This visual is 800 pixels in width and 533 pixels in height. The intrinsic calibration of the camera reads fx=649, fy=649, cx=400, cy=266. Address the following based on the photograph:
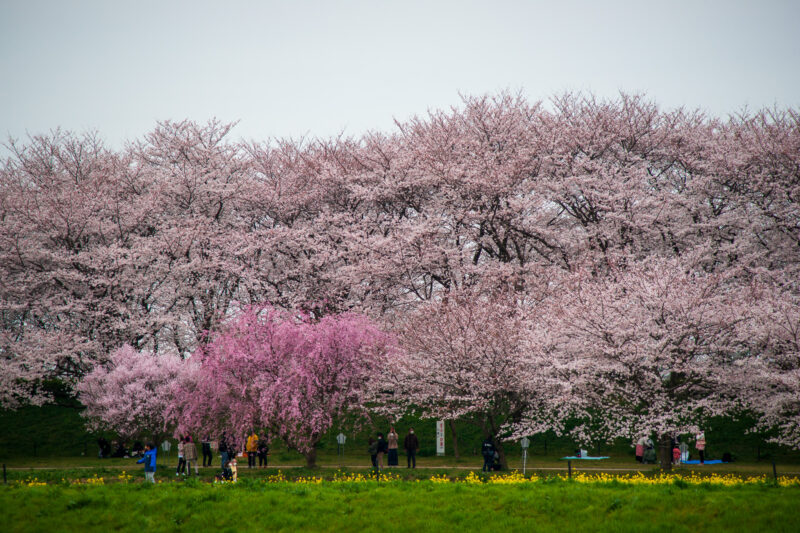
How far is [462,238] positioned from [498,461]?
16.6 m

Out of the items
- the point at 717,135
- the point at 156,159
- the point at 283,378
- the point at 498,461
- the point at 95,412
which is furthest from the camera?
the point at 156,159

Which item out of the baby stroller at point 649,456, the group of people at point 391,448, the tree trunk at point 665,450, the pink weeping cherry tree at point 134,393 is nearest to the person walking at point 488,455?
the group of people at point 391,448

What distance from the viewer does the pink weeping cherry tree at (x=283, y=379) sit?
25.9 metres

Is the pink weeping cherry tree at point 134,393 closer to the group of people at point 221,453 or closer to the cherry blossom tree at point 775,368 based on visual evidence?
the group of people at point 221,453

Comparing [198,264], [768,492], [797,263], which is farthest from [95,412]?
[797,263]

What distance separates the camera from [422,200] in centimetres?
4006

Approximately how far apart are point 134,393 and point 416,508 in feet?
72.9

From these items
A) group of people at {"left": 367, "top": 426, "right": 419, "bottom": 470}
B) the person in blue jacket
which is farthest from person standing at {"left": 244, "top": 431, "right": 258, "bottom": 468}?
the person in blue jacket

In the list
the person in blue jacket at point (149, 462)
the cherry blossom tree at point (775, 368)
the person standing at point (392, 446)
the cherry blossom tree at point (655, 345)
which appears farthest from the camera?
the person standing at point (392, 446)

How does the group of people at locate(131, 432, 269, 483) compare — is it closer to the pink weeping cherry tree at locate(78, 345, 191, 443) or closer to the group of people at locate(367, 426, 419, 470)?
the pink weeping cherry tree at locate(78, 345, 191, 443)

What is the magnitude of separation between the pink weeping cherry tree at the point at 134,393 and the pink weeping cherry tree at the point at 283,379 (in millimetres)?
3879

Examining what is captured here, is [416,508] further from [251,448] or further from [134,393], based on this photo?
[134,393]

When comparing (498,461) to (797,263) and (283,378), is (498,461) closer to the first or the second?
(283,378)

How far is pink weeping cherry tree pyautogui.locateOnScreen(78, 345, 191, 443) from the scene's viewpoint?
1266 inches
